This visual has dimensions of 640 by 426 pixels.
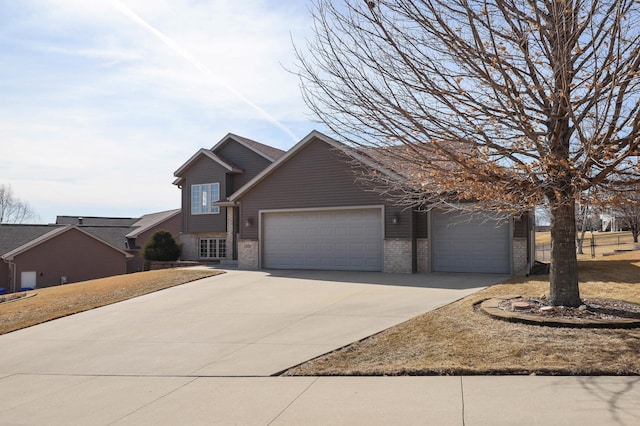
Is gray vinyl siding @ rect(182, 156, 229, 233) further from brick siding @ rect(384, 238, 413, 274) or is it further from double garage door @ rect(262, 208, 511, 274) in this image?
brick siding @ rect(384, 238, 413, 274)

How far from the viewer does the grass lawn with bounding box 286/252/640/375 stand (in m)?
6.65

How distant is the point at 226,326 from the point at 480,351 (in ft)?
18.0

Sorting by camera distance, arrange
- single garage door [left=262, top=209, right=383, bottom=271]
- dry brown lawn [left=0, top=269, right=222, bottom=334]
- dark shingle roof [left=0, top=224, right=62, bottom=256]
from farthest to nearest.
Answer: dark shingle roof [left=0, top=224, right=62, bottom=256] → single garage door [left=262, top=209, right=383, bottom=271] → dry brown lawn [left=0, top=269, right=222, bottom=334]

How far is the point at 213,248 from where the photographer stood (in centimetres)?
2861

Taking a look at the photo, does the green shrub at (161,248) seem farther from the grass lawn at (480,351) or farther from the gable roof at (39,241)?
the grass lawn at (480,351)

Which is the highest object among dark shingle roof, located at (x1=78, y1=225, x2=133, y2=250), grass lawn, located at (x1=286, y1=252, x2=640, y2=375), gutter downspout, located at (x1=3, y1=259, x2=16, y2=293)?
dark shingle roof, located at (x1=78, y1=225, x2=133, y2=250)

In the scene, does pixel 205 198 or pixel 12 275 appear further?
pixel 12 275

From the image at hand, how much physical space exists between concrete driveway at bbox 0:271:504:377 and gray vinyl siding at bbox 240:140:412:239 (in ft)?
10.2

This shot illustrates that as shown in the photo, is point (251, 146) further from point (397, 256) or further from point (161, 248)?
point (397, 256)

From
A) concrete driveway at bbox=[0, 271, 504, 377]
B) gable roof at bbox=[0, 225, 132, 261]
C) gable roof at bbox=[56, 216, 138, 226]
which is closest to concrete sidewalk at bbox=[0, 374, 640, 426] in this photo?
concrete driveway at bbox=[0, 271, 504, 377]

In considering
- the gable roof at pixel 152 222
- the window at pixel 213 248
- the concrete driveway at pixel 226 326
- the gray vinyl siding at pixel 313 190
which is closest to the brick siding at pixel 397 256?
the gray vinyl siding at pixel 313 190

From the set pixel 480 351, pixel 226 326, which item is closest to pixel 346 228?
pixel 226 326

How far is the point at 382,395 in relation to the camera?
611cm

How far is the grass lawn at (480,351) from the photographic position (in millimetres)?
6652
